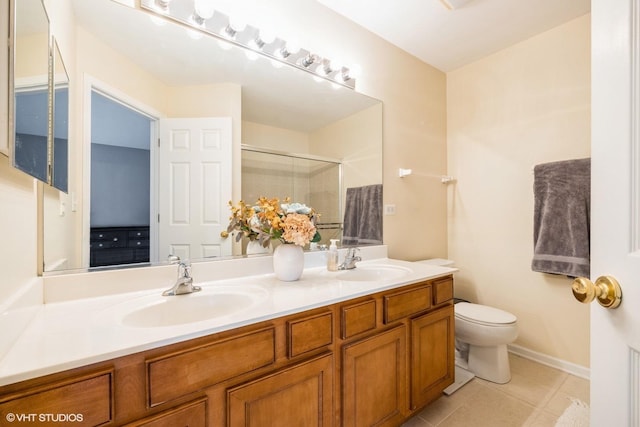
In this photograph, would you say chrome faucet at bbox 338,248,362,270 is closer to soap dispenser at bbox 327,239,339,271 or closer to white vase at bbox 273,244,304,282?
soap dispenser at bbox 327,239,339,271

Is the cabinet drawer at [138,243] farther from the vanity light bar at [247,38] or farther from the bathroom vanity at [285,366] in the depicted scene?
the vanity light bar at [247,38]

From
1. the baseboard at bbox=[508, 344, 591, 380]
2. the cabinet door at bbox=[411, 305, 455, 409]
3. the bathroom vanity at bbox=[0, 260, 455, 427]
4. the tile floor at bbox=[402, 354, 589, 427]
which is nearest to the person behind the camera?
the bathroom vanity at bbox=[0, 260, 455, 427]

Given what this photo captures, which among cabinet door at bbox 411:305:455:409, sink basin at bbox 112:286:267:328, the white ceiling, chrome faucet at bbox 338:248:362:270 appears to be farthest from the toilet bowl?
the white ceiling

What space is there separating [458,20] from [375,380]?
7.52 ft

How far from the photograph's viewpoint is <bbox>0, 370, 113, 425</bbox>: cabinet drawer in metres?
0.56

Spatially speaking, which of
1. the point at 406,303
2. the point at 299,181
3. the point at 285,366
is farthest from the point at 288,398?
the point at 299,181

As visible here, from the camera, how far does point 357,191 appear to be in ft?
6.39

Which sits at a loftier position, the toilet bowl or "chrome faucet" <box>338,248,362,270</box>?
"chrome faucet" <box>338,248,362,270</box>

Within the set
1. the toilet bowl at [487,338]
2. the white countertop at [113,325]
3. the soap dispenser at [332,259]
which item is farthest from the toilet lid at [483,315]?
the soap dispenser at [332,259]

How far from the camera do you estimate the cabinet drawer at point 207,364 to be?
71cm

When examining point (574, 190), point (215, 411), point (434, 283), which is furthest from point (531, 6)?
point (215, 411)

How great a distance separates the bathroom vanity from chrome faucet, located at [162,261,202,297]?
163 mm

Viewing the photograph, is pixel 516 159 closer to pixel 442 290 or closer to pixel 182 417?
pixel 442 290

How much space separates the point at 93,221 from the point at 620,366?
163 cm
